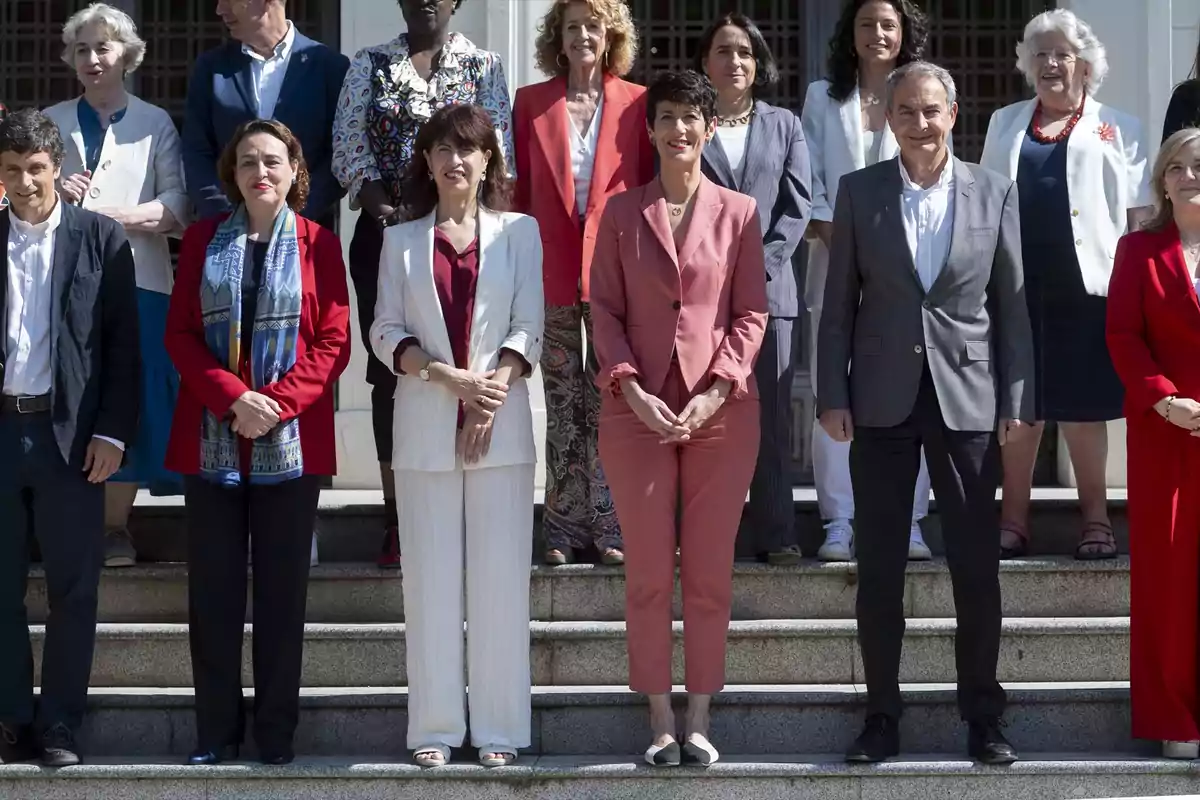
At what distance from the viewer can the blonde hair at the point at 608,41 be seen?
5.98 meters

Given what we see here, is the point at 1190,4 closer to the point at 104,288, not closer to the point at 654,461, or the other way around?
the point at 654,461

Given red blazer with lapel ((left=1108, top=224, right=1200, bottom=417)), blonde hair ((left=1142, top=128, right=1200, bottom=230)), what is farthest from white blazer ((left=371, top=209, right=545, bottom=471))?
blonde hair ((left=1142, top=128, right=1200, bottom=230))

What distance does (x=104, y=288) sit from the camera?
5.47m

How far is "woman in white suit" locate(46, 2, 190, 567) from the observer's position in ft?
20.2

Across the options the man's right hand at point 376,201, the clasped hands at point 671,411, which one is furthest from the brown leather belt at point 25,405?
the clasped hands at point 671,411

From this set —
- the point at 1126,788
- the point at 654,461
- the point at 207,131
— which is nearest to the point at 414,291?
the point at 654,461

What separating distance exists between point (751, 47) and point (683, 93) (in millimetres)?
927

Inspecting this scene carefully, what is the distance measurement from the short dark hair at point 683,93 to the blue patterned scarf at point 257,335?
1.19m

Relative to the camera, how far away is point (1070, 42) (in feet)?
20.2

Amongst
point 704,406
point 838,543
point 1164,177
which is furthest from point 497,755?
point 1164,177

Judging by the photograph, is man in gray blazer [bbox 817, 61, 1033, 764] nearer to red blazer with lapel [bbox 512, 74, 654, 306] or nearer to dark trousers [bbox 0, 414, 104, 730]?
red blazer with lapel [bbox 512, 74, 654, 306]

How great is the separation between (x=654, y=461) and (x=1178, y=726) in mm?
1740

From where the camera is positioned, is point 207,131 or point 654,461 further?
point 207,131

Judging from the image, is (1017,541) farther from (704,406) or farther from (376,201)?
(376,201)
